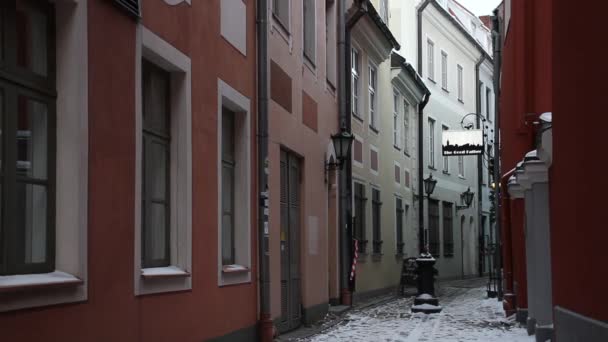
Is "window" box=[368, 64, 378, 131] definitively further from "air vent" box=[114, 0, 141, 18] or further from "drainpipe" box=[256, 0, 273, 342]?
"air vent" box=[114, 0, 141, 18]

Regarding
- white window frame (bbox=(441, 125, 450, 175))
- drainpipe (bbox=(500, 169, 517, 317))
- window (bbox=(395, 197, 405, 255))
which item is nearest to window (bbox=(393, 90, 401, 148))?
window (bbox=(395, 197, 405, 255))

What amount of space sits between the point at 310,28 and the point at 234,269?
6.58 metres

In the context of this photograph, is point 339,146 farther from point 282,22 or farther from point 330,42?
point 282,22

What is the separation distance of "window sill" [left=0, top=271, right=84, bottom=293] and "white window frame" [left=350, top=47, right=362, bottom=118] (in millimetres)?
15282

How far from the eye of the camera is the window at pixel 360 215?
21469mm

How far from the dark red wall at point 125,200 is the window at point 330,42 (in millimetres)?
8389

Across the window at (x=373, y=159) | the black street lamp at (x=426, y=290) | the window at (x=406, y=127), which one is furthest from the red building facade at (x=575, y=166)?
the window at (x=406, y=127)

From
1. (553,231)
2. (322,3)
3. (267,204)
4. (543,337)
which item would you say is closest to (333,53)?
(322,3)

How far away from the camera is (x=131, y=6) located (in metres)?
7.29

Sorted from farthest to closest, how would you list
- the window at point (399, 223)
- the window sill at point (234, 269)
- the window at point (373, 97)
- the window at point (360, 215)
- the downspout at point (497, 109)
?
the window at point (399, 223)
the window at point (373, 97)
the window at point (360, 215)
the downspout at point (497, 109)
the window sill at point (234, 269)

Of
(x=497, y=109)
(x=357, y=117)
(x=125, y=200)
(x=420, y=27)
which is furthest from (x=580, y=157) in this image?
(x=420, y=27)

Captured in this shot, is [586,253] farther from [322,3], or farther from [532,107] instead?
[322,3]

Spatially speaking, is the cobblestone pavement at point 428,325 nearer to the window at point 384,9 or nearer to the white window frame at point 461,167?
the window at point 384,9

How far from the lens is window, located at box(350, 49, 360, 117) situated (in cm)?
2126
